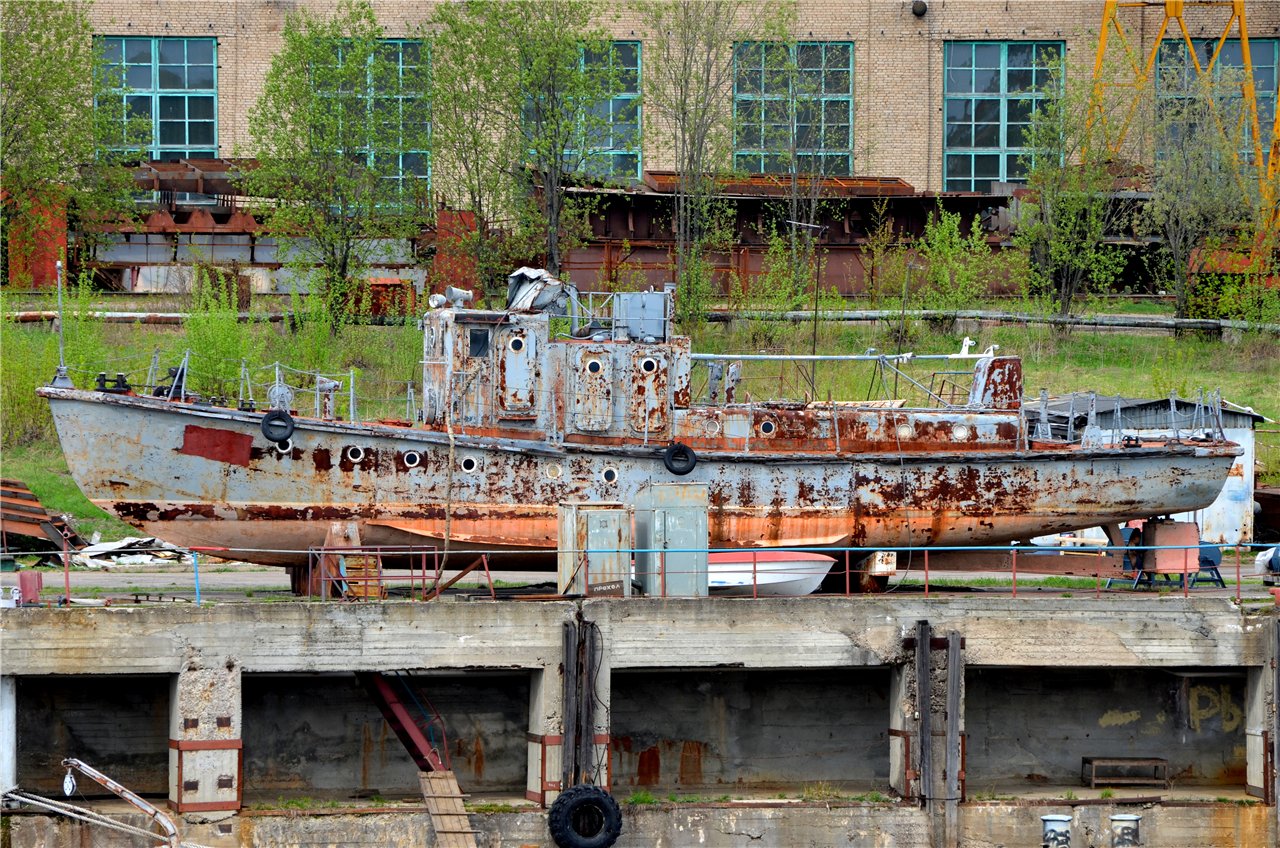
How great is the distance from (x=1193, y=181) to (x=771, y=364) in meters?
14.6

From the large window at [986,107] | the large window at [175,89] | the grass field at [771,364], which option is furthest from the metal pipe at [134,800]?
the large window at [986,107]

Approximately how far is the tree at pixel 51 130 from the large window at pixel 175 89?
2.97 m

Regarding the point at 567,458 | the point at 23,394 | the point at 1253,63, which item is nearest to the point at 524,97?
the point at 23,394

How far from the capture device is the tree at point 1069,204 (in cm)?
4519

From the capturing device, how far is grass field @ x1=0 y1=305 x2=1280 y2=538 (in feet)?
116

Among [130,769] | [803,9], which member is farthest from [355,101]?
[130,769]

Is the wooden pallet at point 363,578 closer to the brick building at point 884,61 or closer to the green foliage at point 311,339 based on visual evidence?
the green foliage at point 311,339

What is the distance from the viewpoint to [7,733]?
1839 cm

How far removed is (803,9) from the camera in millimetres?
50344

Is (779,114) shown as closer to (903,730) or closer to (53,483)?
(53,483)

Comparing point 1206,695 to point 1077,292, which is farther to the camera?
point 1077,292

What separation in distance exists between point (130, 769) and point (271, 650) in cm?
280

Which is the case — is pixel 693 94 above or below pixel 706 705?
above

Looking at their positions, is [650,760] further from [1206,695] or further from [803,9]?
[803,9]
